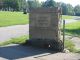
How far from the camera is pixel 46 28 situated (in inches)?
541

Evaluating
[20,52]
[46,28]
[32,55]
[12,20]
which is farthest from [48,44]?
[12,20]

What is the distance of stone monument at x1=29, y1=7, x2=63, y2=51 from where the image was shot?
13266mm

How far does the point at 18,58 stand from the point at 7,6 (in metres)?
120

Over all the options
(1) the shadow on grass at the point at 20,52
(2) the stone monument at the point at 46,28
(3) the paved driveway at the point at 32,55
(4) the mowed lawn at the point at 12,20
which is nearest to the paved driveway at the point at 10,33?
(2) the stone monument at the point at 46,28

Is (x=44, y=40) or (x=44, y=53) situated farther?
(x=44, y=40)

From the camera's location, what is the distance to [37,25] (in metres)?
14.1

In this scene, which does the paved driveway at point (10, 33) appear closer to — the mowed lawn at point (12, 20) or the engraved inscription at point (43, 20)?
the engraved inscription at point (43, 20)

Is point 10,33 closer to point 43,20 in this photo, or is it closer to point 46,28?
point 43,20

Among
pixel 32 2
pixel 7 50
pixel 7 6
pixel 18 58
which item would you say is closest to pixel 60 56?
pixel 18 58

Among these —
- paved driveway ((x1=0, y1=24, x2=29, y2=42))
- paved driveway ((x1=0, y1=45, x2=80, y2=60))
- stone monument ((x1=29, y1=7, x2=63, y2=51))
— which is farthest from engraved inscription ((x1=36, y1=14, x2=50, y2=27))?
paved driveway ((x1=0, y1=24, x2=29, y2=42))

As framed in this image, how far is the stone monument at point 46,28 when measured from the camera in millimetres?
13266

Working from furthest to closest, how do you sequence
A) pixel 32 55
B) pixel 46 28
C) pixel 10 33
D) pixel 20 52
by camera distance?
pixel 10 33 < pixel 46 28 < pixel 20 52 < pixel 32 55

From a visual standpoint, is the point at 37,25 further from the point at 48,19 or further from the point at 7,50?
the point at 7,50

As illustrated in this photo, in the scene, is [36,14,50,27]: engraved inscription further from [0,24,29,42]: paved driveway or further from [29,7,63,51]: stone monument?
[0,24,29,42]: paved driveway
